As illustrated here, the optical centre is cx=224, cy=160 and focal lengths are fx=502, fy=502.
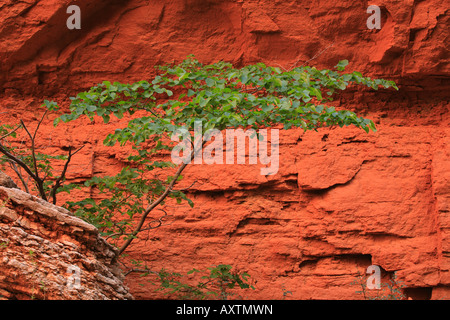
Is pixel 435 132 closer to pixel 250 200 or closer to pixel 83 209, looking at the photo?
pixel 250 200

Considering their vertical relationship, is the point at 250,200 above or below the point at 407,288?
above

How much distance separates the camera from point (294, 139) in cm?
561

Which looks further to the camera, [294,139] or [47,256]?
[294,139]

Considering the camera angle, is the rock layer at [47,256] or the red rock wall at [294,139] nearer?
the rock layer at [47,256]

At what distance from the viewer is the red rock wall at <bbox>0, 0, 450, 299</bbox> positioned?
526cm

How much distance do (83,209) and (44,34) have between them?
2511 millimetres

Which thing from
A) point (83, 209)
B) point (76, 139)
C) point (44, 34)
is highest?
point (44, 34)

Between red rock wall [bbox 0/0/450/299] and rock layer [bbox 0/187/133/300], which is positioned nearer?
rock layer [bbox 0/187/133/300]

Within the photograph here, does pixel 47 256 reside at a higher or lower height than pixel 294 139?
lower

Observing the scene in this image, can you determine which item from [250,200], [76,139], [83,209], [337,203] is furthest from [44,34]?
[337,203]

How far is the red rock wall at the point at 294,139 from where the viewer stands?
207 inches

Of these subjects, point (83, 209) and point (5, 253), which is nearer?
point (5, 253)

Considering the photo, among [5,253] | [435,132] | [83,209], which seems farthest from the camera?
[435,132]

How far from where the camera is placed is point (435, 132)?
221 inches
